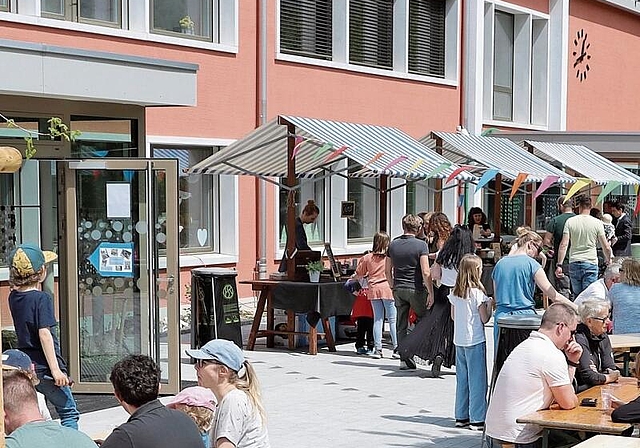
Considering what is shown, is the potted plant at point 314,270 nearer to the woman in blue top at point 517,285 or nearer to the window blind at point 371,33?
the woman in blue top at point 517,285

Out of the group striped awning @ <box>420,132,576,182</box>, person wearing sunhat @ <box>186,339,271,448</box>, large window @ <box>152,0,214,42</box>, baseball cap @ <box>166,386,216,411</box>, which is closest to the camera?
person wearing sunhat @ <box>186,339,271,448</box>

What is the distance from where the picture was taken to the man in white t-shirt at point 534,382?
6.92 m

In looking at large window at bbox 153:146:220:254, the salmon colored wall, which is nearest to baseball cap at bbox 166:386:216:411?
large window at bbox 153:146:220:254

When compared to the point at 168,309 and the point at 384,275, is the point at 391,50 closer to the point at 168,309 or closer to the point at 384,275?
the point at 384,275

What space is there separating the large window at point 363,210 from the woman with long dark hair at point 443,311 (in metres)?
10.9

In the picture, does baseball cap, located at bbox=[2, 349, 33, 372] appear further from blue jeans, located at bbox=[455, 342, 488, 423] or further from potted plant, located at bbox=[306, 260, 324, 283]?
potted plant, located at bbox=[306, 260, 324, 283]

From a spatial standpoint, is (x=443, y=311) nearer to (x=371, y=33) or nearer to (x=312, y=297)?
(x=312, y=297)

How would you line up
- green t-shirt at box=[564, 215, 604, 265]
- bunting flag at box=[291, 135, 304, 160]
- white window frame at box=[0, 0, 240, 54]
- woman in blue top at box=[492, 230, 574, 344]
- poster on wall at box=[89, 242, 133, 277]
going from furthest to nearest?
green t-shirt at box=[564, 215, 604, 265]
white window frame at box=[0, 0, 240, 54]
bunting flag at box=[291, 135, 304, 160]
poster on wall at box=[89, 242, 133, 277]
woman in blue top at box=[492, 230, 574, 344]

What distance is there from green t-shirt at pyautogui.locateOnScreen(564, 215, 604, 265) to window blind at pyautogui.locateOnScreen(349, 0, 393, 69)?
744cm

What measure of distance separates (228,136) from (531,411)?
40.2ft

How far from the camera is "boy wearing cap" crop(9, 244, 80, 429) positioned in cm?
786

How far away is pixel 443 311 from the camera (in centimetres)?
1118

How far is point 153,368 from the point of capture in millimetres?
5363

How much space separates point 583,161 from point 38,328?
15196mm
